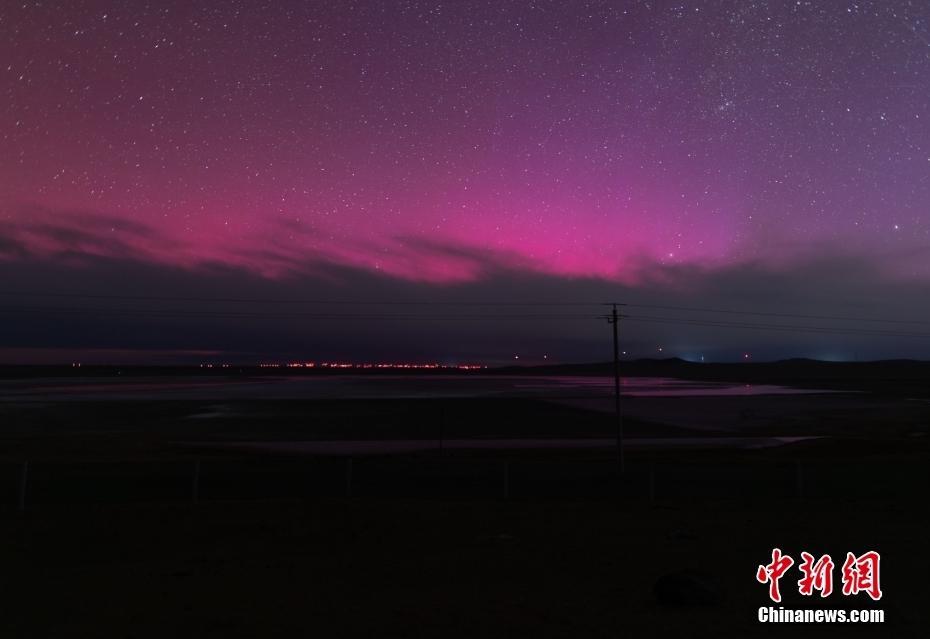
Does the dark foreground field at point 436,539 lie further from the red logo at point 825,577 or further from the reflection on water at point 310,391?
the reflection on water at point 310,391

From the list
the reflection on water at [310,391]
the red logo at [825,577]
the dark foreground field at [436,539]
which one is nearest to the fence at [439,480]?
the dark foreground field at [436,539]

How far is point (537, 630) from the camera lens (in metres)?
10.6

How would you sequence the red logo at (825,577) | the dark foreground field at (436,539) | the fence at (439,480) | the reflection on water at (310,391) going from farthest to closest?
1. the reflection on water at (310,391)
2. the fence at (439,480)
3. the red logo at (825,577)
4. the dark foreground field at (436,539)

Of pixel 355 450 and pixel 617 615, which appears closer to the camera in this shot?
pixel 617 615

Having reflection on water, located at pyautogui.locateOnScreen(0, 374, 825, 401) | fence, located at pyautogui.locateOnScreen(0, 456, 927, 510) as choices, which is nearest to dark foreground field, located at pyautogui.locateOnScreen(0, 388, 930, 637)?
fence, located at pyautogui.locateOnScreen(0, 456, 927, 510)

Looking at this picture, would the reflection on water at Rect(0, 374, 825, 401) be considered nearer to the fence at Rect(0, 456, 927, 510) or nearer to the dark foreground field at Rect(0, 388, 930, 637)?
the dark foreground field at Rect(0, 388, 930, 637)

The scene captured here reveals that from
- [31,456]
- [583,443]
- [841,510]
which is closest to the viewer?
[841,510]

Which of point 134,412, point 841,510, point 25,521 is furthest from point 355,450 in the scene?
point 134,412

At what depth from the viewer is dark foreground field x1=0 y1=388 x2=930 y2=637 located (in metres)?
11.2

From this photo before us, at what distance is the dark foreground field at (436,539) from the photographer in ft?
36.8

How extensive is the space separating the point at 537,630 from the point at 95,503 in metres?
18.4

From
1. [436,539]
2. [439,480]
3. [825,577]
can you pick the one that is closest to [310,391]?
[439,480]

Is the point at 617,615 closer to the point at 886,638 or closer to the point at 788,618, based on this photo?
the point at 788,618

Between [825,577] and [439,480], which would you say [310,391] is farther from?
[825,577]
